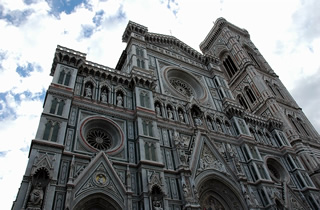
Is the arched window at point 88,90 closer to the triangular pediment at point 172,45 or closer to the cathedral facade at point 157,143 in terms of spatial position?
the cathedral facade at point 157,143

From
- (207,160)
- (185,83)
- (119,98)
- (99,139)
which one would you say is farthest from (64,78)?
(185,83)

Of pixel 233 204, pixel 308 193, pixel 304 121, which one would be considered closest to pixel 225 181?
pixel 233 204

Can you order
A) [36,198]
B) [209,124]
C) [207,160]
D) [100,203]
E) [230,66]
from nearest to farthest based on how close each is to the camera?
[36,198] → [100,203] → [207,160] → [209,124] → [230,66]

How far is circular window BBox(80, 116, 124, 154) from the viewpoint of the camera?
14609mm

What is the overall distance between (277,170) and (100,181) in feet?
56.0

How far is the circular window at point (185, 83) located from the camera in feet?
78.8

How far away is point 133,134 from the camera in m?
16.0

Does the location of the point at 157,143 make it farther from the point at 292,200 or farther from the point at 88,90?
the point at 292,200

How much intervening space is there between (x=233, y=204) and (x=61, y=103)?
12.7m

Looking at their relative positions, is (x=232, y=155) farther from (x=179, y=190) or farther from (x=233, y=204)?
(x=179, y=190)

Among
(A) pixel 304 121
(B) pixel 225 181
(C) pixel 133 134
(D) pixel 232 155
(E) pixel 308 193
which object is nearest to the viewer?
(C) pixel 133 134

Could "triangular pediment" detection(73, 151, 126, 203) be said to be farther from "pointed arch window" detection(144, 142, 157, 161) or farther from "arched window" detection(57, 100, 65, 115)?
"arched window" detection(57, 100, 65, 115)

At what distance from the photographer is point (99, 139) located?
15.2 m

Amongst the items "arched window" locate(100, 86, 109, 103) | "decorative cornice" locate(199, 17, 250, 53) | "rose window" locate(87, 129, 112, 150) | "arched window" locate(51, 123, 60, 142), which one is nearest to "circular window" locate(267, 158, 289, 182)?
"rose window" locate(87, 129, 112, 150)
